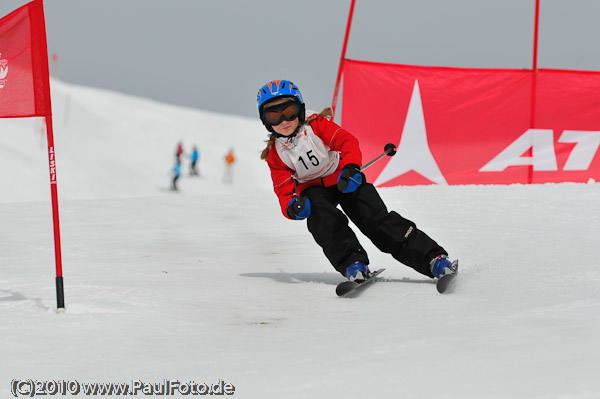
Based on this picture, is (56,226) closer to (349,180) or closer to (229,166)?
(349,180)

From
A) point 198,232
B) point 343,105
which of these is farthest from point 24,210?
point 343,105

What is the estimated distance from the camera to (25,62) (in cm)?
375

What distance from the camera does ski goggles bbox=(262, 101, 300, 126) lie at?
433 centimetres

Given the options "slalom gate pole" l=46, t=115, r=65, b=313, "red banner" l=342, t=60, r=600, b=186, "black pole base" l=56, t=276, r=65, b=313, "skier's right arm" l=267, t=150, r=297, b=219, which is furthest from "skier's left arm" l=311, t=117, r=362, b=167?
"red banner" l=342, t=60, r=600, b=186

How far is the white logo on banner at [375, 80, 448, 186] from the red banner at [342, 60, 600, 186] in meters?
0.01

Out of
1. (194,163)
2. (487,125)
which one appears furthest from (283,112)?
(194,163)

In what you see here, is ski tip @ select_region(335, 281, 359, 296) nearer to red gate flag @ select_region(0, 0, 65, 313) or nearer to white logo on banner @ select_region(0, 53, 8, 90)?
red gate flag @ select_region(0, 0, 65, 313)

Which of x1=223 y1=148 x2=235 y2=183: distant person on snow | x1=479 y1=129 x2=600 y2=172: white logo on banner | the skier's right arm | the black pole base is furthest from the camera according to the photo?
x1=223 y1=148 x2=235 y2=183: distant person on snow

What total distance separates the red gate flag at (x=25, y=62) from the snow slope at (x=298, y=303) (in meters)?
0.97

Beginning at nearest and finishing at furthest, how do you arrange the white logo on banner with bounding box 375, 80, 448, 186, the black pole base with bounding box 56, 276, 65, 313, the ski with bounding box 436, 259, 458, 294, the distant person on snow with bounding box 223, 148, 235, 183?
the black pole base with bounding box 56, 276, 65, 313 < the ski with bounding box 436, 259, 458, 294 < the white logo on banner with bounding box 375, 80, 448, 186 < the distant person on snow with bounding box 223, 148, 235, 183

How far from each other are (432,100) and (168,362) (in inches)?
276

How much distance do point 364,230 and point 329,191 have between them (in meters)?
0.32

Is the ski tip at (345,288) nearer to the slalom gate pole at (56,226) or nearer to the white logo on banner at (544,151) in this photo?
the slalom gate pole at (56,226)

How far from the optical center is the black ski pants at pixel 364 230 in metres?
4.20
